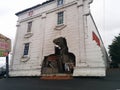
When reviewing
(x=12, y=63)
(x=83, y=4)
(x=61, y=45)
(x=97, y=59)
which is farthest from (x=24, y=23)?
(x=97, y=59)

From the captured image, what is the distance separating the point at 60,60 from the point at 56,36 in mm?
2800

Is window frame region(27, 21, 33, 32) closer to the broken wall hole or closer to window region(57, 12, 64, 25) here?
window region(57, 12, 64, 25)

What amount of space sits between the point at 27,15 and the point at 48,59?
775cm

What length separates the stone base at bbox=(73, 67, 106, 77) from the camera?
1345 cm

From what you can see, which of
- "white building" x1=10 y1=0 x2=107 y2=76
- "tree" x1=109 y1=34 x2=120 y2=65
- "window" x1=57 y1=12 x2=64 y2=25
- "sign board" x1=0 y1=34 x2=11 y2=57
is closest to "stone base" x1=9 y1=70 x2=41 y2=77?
"white building" x1=10 y1=0 x2=107 y2=76

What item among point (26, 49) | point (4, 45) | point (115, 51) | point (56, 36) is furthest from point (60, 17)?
point (115, 51)

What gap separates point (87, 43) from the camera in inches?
587

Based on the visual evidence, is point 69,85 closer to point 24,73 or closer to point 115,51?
point 24,73

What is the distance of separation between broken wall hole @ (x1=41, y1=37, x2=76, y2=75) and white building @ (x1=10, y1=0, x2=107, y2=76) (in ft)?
1.92

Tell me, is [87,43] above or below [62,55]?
above

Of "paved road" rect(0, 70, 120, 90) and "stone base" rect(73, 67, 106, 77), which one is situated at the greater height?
"stone base" rect(73, 67, 106, 77)

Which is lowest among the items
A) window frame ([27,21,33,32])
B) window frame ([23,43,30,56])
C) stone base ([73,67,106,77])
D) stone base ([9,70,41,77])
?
stone base ([9,70,41,77])

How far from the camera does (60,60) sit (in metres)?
16.5

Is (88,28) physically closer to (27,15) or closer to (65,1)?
(65,1)
